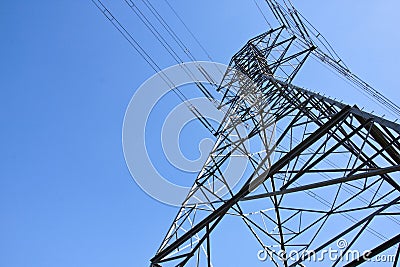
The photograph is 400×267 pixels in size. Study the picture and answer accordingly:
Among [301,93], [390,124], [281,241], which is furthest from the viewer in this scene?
[301,93]

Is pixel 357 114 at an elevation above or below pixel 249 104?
below

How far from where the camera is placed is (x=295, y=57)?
31.8 ft

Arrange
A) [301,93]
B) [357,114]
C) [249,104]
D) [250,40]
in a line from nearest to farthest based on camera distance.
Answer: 1. [357,114]
2. [301,93]
3. [249,104]
4. [250,40]

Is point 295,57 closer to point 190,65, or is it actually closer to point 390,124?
point 190,65

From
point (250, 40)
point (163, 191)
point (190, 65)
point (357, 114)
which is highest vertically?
point (250, 40)

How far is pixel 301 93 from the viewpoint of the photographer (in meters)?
7.24

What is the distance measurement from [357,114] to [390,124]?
25.5 inches

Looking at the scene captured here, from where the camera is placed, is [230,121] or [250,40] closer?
[230,121]

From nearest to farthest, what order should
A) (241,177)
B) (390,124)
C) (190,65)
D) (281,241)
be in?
(390,124) → (281,241) → (241,177) → (190,65)

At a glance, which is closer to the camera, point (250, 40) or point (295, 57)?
point (295, 57)

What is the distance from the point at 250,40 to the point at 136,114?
245 inches

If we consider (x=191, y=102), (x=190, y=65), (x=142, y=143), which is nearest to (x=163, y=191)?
(x=142, y=143)

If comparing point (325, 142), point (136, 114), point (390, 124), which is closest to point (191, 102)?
point (136, 114)

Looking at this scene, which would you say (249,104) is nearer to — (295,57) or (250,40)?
(295,57)
